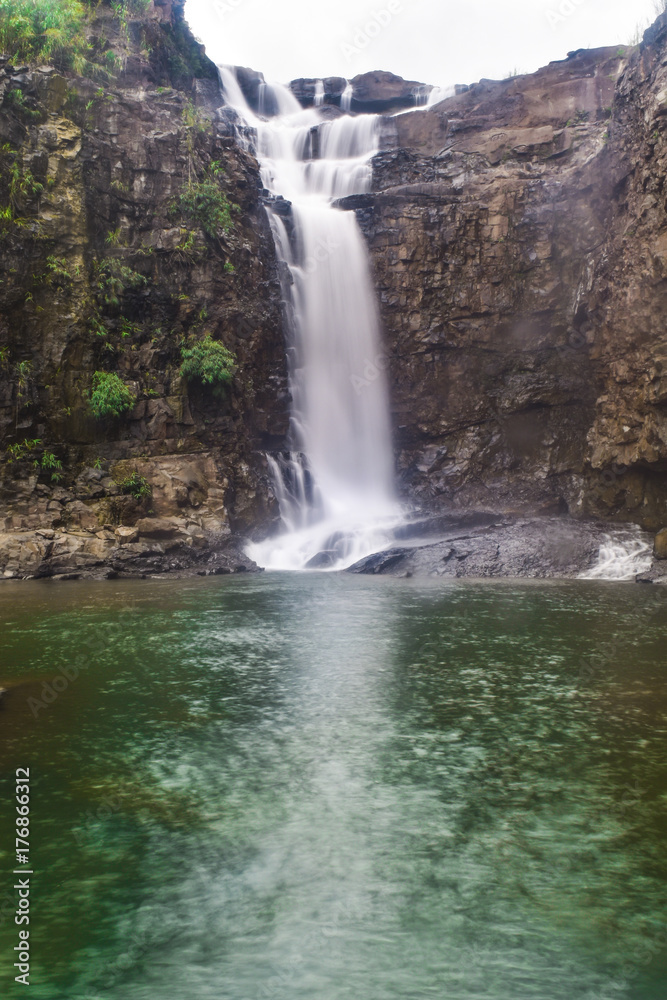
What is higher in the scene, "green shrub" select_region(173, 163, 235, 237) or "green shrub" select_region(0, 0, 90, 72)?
"green shrub" select_region(0, 0, 90, 72)

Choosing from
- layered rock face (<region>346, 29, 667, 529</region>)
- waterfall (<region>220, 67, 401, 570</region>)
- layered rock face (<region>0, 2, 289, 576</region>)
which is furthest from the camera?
waterfall (<region>220, 67, 401, 570</region>)

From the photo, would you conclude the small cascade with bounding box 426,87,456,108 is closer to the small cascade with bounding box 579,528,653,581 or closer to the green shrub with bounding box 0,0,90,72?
the green shrub with bounding box 0,0,90,72

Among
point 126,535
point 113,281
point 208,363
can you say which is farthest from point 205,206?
point 126,535

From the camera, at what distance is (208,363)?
23.3 meters

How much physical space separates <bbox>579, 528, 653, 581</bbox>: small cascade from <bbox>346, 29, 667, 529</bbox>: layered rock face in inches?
90.6

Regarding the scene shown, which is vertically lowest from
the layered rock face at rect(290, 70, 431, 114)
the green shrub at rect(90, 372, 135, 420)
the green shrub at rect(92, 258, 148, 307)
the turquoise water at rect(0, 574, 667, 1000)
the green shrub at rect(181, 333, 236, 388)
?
the turquoise water at rect(0, 574, 667, 1000)

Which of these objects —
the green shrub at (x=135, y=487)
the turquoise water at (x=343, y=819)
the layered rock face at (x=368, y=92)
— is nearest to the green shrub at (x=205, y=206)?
the green shrub at (x=135, y=487)

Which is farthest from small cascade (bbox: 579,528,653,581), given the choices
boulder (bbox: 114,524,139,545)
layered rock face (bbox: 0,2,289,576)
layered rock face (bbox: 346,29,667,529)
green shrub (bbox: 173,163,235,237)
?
green shrub (bbox: 173,163,235,237)

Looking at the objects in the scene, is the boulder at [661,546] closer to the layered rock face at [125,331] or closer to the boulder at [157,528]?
the layered rock face at [125,331]

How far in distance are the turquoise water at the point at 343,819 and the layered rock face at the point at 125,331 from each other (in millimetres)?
11285

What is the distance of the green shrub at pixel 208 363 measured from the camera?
23.3 meters

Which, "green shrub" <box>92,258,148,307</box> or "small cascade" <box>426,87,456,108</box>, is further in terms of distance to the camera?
"small cascade" <box>426,87,456,108</box>

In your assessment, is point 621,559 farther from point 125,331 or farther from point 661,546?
point 125,331

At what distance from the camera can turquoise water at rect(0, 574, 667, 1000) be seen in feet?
11.5
